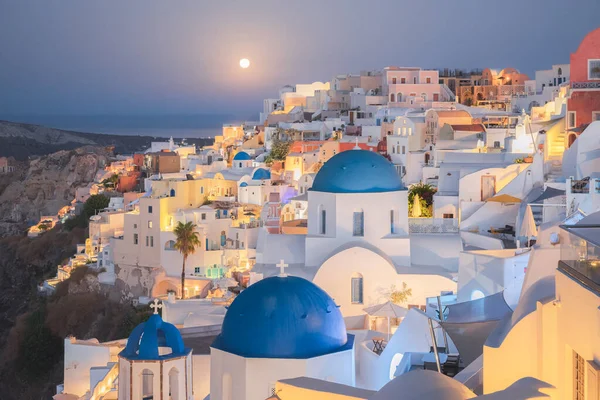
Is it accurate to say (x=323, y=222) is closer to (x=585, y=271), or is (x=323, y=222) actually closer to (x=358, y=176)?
(x=358, y=176)

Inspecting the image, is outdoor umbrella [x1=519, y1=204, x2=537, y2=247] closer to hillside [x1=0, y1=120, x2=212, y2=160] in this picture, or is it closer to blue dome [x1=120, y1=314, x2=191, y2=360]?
blue dome [x1=120, y1=314, x2=191, y2=360]

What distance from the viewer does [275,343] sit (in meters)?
12.7

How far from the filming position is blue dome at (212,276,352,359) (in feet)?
41.7

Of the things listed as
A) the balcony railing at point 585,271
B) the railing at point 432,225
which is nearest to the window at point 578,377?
the balcony railing at point 585,271

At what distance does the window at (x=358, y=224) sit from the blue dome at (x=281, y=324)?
29.2 ft

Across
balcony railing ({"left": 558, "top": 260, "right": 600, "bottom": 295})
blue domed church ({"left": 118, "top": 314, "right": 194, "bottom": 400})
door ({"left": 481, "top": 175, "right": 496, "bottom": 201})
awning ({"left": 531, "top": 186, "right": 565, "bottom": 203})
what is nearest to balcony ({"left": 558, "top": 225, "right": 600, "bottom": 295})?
balcony railing ({"left": 558, "top": 260, "right": 600, "bottom": 295})

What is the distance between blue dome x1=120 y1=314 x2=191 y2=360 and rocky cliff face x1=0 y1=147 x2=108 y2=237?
56.2 meters

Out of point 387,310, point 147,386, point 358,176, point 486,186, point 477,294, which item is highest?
point 358,176

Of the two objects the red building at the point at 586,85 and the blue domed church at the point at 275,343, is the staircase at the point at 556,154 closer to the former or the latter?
the red building at the point at 586,85

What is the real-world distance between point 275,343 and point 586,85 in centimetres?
1909

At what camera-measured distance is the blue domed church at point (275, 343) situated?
12.5m

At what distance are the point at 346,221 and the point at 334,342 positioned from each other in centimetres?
916

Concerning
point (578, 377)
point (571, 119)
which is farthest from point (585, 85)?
point (578, 377)

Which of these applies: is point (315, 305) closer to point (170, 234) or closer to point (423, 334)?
point (423, 334)
